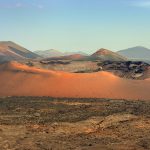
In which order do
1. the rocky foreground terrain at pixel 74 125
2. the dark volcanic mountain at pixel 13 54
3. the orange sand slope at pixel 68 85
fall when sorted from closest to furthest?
the rocky foreground terrain at pixel 74 125, the orange sand slope at pixel 68 85, the dark volcanic mountain at pixel 13 54

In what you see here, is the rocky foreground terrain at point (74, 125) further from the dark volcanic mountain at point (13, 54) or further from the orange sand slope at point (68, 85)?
the dark volcanic mountain at point (13, 54)

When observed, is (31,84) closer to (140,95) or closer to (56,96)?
(56,96)

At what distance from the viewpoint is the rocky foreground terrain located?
1872 centimetres

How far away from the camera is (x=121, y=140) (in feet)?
63.5

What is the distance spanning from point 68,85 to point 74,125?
63.2ft

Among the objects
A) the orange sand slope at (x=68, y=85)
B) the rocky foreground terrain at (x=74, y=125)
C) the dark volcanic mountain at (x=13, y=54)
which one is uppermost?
the dark volcanic mountain at (x=13, y=54)

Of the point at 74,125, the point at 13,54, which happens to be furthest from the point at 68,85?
the point at 13,54

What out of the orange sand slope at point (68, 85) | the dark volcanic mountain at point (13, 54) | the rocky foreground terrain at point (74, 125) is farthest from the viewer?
the dark volcanic mountain at point (13, 54)

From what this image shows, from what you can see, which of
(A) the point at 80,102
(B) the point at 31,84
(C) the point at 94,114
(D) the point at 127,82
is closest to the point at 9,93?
(B) the point at 31,84

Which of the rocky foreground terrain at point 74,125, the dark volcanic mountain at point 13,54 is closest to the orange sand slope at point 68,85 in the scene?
the rocky foreground terrain at point 74,125

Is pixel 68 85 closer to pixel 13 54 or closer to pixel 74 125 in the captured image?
pixel 74 125

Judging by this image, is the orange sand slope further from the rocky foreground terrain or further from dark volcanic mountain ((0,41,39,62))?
dark volcanic mountain ((0,41,39,62))

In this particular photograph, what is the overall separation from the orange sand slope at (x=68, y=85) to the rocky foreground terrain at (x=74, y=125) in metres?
6.92

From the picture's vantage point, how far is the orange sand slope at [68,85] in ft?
129
